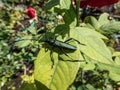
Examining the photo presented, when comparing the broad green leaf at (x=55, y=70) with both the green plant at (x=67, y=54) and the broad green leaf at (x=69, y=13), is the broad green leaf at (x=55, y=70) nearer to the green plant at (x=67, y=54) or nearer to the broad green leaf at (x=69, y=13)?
the green plant at (x=67, y=54)

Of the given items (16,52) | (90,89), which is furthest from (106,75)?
(16,52)

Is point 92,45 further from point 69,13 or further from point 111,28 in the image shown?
point 111,28

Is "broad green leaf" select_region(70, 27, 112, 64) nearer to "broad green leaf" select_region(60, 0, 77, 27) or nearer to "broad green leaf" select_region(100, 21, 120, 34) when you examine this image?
"broad green leaf" select_region(60, 0, 77, 27)

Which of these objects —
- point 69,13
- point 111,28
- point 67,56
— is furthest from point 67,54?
point 111,28

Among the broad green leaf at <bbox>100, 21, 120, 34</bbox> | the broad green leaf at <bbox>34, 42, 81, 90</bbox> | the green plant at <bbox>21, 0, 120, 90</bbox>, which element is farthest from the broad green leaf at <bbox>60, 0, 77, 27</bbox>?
the broad green leaf at <bbox>100, 21, 120, 34</bbox>

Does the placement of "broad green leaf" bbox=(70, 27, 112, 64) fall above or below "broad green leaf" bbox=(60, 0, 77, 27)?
below

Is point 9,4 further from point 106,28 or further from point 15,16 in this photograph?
point 106,28
